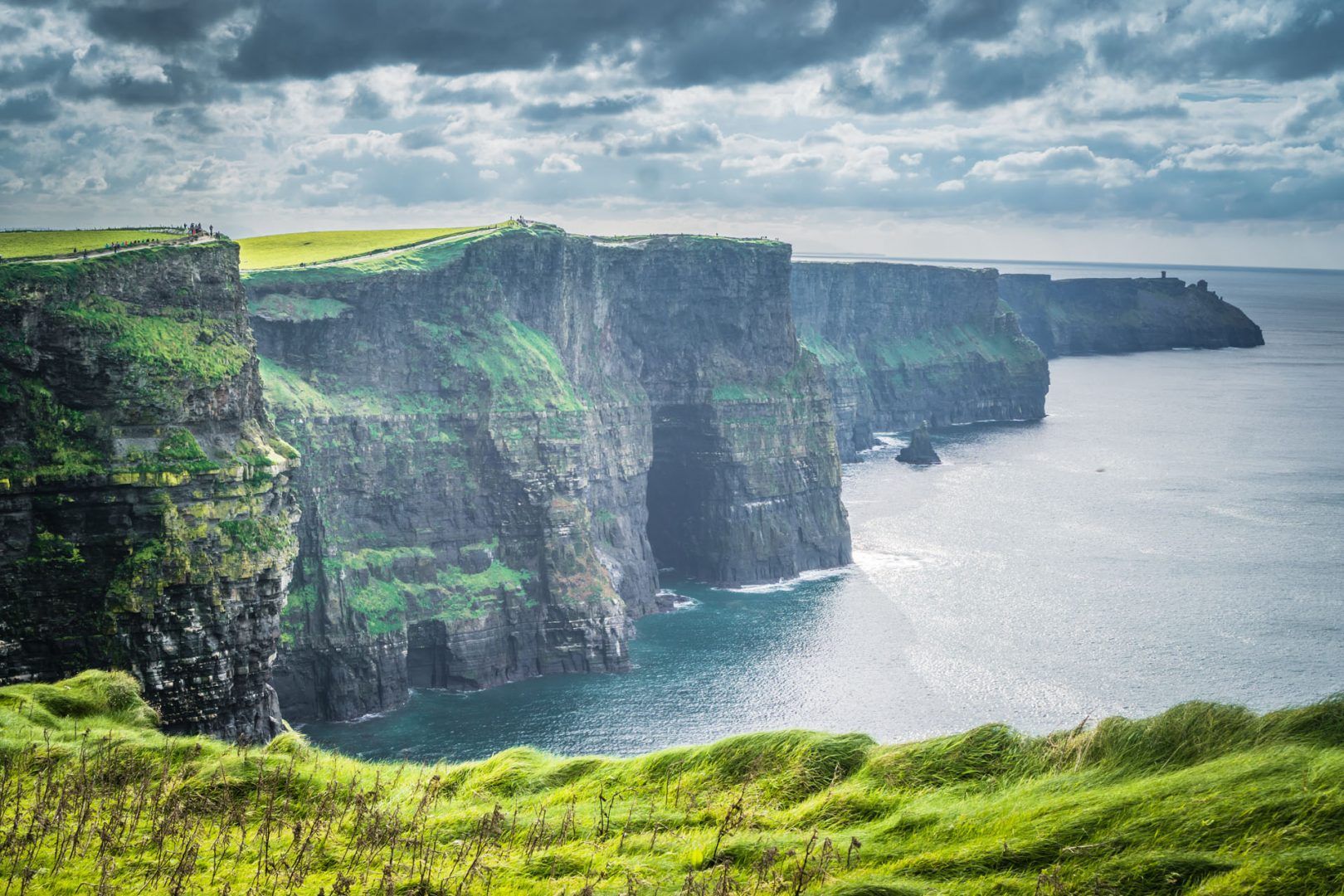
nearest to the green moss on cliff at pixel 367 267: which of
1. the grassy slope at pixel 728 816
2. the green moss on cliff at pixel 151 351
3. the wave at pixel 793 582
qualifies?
the green moss on cliff at pixel 151 351

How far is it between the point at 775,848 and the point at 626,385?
4859 inches

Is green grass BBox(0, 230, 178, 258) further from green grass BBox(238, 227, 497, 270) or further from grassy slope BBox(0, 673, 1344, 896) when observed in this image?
grassy slope BBox(0, 673, 1344, 896)

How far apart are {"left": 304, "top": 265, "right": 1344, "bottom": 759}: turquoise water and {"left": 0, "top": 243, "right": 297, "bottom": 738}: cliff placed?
13.3 metres

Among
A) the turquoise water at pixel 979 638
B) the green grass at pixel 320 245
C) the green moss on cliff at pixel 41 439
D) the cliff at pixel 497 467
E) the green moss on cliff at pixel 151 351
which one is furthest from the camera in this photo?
the green grass at pixel 320 245

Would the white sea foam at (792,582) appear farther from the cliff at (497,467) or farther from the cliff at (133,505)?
the cliff at (133,505)

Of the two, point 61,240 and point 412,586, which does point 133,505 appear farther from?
point 412,586

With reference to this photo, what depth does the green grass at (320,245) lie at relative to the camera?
115 meters

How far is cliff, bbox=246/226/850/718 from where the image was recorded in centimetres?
9406

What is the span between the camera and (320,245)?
130 metres

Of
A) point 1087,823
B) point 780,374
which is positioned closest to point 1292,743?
point 1087,823

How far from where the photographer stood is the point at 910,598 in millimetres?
121312

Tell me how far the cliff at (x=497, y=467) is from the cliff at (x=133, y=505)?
84.2 feet

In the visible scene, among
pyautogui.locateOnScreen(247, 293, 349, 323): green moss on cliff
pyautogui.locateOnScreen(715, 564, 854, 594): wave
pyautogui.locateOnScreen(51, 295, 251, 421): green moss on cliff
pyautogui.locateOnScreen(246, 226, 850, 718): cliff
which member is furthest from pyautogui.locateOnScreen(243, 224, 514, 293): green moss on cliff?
pyautogui.locateOnScreen(715, 564, 854, 594): wave

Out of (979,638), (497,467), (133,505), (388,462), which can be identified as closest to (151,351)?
(133,505)
